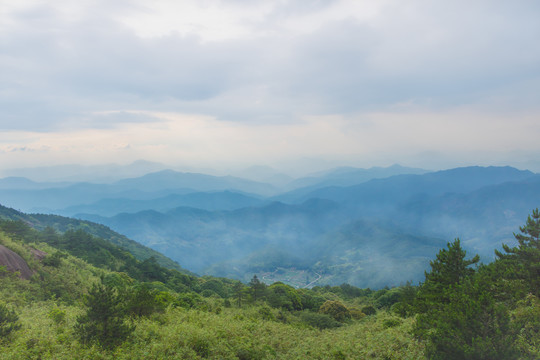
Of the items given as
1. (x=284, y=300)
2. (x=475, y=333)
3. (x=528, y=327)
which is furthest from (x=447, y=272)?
(x=284, y=300)

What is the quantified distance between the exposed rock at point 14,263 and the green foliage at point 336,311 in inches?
1250

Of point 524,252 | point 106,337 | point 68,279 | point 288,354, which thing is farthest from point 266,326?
point 68,279

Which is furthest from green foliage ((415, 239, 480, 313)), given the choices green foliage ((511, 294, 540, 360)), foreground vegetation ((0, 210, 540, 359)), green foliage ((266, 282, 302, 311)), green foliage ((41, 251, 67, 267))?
green foliage ((41, 251, 67, 267))

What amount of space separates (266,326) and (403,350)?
35.5ft

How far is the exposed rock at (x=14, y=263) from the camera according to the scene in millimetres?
23938

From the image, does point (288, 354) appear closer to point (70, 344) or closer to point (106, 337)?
point (106, 337)

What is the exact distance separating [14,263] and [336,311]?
33850 millimetres

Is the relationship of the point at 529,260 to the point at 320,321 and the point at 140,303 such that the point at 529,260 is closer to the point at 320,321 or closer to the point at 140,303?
the point at 320,321

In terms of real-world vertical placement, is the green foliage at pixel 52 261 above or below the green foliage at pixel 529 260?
below

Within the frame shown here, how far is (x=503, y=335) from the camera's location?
1061 centimetres

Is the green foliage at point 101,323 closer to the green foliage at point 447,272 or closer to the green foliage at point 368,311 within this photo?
the green foliage at point 447,272

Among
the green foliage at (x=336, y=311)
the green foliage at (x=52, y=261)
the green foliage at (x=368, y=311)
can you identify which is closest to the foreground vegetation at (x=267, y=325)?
the green foliage at (x=52, y=261)

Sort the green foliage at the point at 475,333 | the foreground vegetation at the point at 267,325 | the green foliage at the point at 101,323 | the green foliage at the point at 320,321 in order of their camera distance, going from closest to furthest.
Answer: the green foliage at the point at 475,333
the foreground vegetation at the point at 267,325
the green foliage at the point at 101,323
the green foliage at the point at 320,321

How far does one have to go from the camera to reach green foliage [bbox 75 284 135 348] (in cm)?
1379
